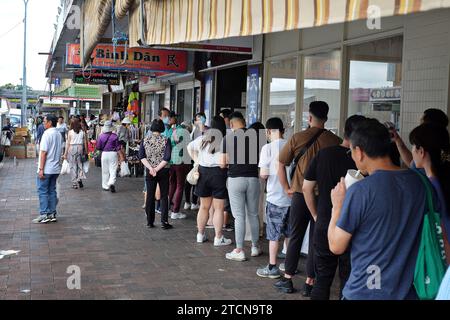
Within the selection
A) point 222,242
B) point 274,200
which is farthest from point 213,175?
point 274,200

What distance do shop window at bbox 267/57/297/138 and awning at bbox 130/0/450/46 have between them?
3.34m

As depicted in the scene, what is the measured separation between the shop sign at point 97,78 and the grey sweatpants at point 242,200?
961 cm

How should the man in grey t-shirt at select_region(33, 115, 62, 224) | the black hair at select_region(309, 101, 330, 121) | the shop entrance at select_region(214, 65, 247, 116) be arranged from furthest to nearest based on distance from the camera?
the shop entrance at select_region(214, 65, 247, 116)
the man in grey t-shirt at select_region(33, 115, 62, 224)
the black hair at select_region(309, 101, 330, 121)

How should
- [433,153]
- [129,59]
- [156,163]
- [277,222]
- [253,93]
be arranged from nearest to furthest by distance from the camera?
[433,153], [277,222], [156,163], [253,93], [129,59]

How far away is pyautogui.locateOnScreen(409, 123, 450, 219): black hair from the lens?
11.1 feet

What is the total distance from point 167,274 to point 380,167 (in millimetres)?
3673

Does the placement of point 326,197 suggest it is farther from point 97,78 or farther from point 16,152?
point 16,152

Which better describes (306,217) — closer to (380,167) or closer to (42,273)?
(380,167)

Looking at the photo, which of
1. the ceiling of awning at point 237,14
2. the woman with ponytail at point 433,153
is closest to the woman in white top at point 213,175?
Answer: the ceiling of awning at point 237,14

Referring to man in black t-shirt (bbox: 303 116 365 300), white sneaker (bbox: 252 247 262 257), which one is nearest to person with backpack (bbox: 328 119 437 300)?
man in black t-shirt (bbox: 303 116 365 300)

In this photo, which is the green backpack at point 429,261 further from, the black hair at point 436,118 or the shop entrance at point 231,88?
the shop entrance at point 231,88

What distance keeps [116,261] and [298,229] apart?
2408 millimetres

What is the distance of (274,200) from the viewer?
587cm

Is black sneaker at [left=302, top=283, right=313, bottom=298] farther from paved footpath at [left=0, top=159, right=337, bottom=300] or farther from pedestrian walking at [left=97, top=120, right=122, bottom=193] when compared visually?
pedestrian walking at [left=97, top=120, right=122, bottom=193]
